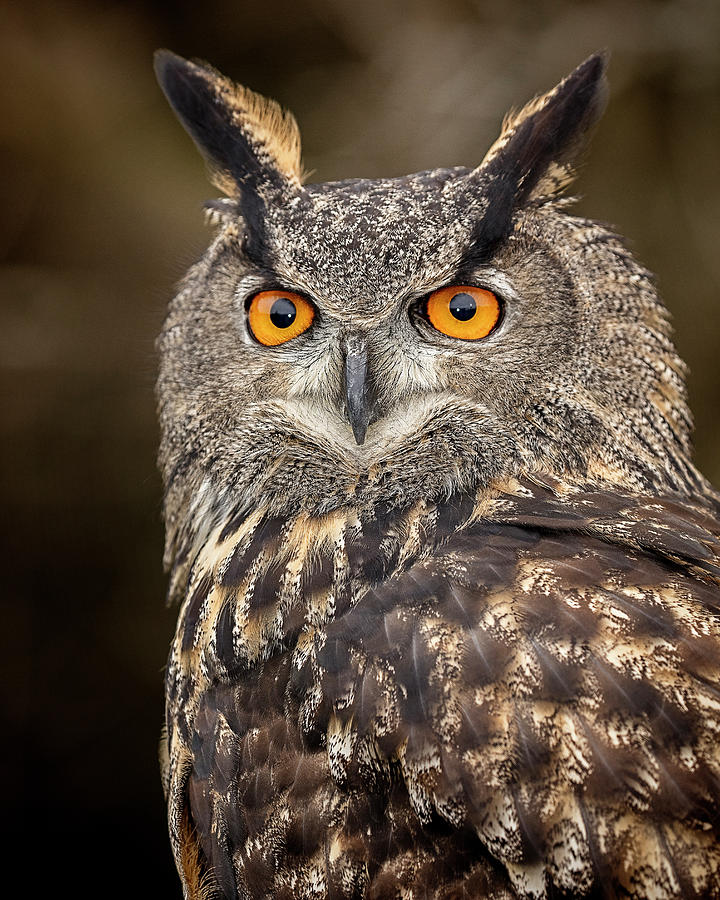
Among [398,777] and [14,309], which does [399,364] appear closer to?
[398,777]

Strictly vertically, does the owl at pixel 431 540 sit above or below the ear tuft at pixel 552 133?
below

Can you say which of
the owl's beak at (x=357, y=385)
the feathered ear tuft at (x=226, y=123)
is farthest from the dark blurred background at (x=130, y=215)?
A: the owl's beak at (x=357, y=385)

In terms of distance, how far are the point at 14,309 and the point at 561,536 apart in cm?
240

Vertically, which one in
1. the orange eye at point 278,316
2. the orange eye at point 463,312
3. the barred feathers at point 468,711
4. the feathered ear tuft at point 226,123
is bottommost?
the barred feathers at point 468,711

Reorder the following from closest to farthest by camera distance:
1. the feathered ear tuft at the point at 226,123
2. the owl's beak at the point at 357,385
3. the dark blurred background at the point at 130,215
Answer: the owl's beak at the point at 357,385
the feathered ear tuft at the point at 226,123
the dark blurred background at the point at 130,215

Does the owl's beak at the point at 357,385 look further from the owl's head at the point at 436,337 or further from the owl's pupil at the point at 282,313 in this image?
the owl's pupil at the point at 282,313

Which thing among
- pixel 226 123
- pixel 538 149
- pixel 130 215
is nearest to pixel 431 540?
pixel 538 149

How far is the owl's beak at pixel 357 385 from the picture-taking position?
1.39 meters

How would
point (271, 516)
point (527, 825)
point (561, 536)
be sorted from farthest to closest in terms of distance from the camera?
point (271, 516), point (561, 536), point (527, 825)

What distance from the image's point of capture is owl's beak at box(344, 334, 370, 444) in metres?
1.39

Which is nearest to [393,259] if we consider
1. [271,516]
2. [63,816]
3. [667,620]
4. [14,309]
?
[271,516]

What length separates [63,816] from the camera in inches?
128

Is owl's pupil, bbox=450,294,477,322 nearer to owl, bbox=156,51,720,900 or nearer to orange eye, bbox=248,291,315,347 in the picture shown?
owl, bbox=156,51,720,900

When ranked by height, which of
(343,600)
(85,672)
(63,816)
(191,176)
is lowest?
(63,816)
